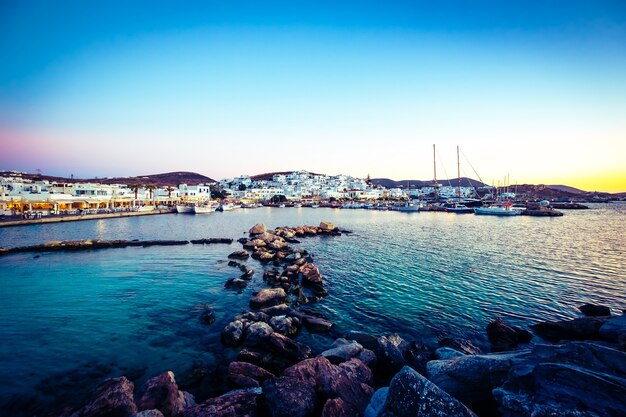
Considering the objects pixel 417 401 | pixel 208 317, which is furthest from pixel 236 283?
pixel 417 401

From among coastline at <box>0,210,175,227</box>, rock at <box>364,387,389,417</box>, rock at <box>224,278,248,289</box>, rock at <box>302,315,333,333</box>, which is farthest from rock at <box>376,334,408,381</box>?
coastline at <box>0,210,175,227</box>

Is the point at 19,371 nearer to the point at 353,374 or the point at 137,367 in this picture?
the point at 137,367

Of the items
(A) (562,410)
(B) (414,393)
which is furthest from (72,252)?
(A) (562,410)

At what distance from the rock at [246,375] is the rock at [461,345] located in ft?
21.8

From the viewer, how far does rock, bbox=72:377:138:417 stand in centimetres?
617

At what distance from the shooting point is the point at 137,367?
9000 millimetres

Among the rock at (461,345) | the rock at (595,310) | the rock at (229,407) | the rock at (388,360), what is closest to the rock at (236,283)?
the rock at (388,360)

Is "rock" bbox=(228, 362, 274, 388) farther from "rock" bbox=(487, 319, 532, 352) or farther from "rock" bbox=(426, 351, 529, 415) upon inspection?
"rock" bbox=(487, 319, 532, 352)

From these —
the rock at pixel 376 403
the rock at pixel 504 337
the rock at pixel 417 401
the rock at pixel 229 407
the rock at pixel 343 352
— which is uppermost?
the rock at pixel 417 401

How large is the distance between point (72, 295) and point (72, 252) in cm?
1676

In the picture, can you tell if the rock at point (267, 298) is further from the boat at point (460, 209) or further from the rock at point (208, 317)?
the boat at point (460, 209)

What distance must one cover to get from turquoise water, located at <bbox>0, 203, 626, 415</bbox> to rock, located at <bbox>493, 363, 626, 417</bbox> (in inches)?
273

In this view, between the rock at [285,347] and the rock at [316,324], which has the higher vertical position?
the rock at [285,347]

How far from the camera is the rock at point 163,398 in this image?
6.36 meters
